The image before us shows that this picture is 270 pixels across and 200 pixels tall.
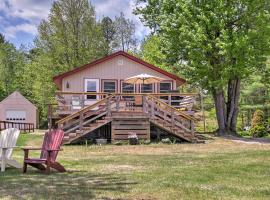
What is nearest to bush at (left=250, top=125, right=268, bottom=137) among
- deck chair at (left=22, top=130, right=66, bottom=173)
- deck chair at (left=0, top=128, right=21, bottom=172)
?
deck chair at (left=22, top=130, right=66, bottom=173)

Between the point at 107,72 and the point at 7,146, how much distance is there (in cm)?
1338

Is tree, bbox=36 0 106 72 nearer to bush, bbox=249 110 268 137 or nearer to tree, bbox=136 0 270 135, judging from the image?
tree, bbox=136 0 270 135

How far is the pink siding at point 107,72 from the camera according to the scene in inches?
867

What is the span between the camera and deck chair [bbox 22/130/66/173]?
830 centimetres

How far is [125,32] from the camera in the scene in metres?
50.4

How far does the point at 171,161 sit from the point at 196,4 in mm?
12560

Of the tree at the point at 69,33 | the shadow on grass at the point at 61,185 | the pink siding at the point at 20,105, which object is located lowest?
the shadow on grass at the point at 61,185

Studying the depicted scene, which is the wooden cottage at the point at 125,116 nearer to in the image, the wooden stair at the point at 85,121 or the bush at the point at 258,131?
the wooden stair at the point at 85,121

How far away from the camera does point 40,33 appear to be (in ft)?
118

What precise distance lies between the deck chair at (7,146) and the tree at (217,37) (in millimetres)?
12504

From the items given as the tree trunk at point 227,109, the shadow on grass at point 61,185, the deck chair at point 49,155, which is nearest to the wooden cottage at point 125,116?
the tree trunk at point 227,109

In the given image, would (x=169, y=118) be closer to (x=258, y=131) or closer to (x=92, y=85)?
(x=92, y=85)

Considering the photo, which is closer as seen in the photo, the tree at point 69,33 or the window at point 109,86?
the window at point 109,86

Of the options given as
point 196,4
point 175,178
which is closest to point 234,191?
point 175,178
